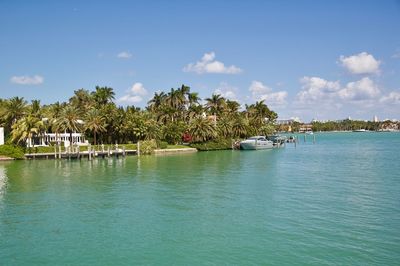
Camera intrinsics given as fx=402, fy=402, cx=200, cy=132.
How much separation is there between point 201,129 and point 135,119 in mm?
17798

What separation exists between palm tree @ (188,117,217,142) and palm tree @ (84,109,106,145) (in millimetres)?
23076

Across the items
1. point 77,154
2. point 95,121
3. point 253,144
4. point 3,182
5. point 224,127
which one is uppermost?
point 95,121

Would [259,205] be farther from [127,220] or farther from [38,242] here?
[38,242]

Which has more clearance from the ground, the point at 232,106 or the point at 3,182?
the point at 232,106

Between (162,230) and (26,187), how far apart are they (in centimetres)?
2233

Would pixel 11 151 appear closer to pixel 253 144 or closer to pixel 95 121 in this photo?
pixel 95 121

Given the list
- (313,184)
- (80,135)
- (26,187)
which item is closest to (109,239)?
(26,187)

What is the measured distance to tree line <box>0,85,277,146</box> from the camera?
79.1 meters

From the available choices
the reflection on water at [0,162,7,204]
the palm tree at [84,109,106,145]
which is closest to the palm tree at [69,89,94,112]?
the palm tree at [84,109,106,145]

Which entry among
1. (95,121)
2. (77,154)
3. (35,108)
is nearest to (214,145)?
(95,121)

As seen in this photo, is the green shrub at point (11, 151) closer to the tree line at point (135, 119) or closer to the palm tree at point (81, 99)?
the tree line at point (135, 119)

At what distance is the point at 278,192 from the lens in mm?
36031

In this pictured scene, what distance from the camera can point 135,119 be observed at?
89188mm

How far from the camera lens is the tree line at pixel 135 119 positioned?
259 ft
